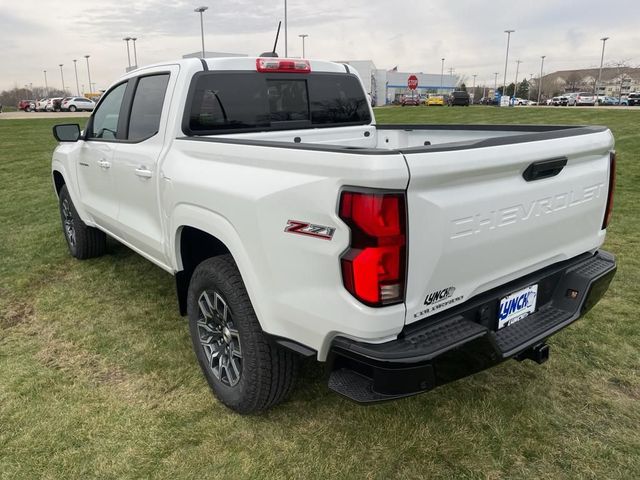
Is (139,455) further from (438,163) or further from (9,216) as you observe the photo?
(9,216)

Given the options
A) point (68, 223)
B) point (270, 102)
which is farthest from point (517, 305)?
point (68, 223)

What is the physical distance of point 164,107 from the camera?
3297mm

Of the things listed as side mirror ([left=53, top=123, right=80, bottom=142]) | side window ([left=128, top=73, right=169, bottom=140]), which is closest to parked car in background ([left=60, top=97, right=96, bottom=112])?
side mirror ([left=53, top=123, right=80, bottom=142])

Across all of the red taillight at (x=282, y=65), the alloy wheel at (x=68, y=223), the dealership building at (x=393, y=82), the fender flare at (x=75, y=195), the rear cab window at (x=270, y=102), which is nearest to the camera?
the rear cab window at (x=270, y=102)

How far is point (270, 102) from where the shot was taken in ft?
11.8

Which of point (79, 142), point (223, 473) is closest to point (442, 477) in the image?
point (223, 473)

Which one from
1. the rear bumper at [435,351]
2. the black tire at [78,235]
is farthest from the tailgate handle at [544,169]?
the black tire at [78,235]

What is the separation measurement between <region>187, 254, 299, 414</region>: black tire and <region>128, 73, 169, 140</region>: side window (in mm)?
1181

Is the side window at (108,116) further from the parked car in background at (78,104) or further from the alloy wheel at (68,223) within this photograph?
the parked car in background at (78,104)

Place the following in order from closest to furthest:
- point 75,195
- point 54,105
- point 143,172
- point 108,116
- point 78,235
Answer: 1. point 143,172
2. point 108,116
3. point 75,195
4. point 78,235
5. point 54,105

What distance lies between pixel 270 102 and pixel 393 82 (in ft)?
279

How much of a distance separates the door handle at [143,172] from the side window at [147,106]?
23 cm

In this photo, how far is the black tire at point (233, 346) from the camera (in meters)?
2.53

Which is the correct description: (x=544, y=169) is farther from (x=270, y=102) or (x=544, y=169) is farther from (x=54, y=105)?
(x=54, y=105)
